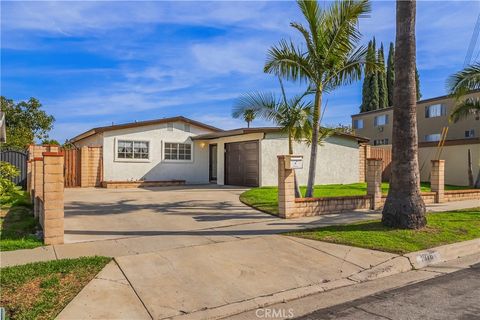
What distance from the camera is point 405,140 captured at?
8.24 metres

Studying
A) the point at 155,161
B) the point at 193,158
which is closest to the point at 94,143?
the point at 155,161

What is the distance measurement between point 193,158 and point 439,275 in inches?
666

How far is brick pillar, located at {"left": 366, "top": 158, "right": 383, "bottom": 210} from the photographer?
11.7 m

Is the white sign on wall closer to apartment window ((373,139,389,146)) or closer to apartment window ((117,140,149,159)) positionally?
apartment window ((117,140,149,159))

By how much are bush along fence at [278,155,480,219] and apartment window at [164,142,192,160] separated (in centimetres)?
1183

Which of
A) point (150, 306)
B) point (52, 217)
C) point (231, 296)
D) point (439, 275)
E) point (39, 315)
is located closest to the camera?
point (39, 315)

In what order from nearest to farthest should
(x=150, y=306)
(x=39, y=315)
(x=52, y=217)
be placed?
(x=39, y=315)
(x=150, y=306)
(x=52, y=217)

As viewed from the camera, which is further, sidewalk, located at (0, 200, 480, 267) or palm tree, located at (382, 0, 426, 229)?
palm tree, located at (382, 0, 426, 229)

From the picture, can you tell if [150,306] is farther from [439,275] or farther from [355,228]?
[355,228]

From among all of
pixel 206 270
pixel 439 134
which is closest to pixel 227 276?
pixel 206 270

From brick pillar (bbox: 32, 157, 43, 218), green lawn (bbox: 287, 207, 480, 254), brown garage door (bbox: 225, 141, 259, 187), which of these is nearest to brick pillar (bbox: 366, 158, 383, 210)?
green lawn (bbox: 287, 207, 480, 254)

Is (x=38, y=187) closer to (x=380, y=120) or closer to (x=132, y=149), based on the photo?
(x=132, y=149)

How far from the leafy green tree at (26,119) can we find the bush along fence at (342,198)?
27.0 m

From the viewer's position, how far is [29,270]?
209 inches
